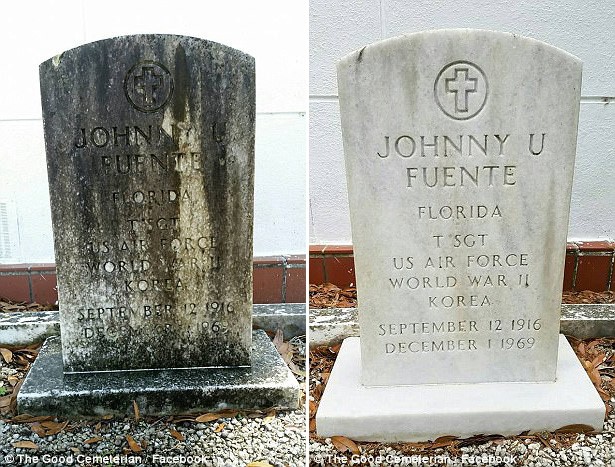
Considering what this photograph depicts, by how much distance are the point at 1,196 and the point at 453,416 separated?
2909mm

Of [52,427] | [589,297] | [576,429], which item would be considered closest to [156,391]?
[52,427]

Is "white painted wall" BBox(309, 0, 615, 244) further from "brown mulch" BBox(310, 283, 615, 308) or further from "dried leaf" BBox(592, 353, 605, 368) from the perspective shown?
"dried leaf" BBox(592, 353, 605, 368)

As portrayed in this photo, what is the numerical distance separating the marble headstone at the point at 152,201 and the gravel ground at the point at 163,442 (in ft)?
0.39

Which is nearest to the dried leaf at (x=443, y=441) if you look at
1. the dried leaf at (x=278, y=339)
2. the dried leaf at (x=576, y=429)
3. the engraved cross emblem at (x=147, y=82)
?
the dried leaf at (x=576, y=429)

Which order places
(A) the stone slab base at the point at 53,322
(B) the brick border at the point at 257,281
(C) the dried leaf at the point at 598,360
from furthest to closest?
(B) the brick border at the point at 257,281 → (A) the stone slab base at the point at 53,322 → (C) the dried leaf at the point at 598,360

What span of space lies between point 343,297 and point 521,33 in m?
1.82

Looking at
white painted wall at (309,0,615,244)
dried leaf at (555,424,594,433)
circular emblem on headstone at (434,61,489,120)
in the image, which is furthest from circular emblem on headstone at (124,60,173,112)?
dried leaf at (555,424,594,433)

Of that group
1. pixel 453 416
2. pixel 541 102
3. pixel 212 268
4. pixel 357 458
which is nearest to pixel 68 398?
pixel 212 268

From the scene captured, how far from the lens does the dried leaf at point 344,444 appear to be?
2.34m

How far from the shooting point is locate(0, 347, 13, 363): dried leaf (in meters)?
3.12

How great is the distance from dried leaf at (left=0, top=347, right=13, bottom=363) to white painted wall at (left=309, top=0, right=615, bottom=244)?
6.40ft

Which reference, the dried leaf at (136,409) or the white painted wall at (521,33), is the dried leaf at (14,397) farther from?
the white painted wall at (521,33)

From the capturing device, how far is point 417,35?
2.16m

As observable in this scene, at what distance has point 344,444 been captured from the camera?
7.75 feet
